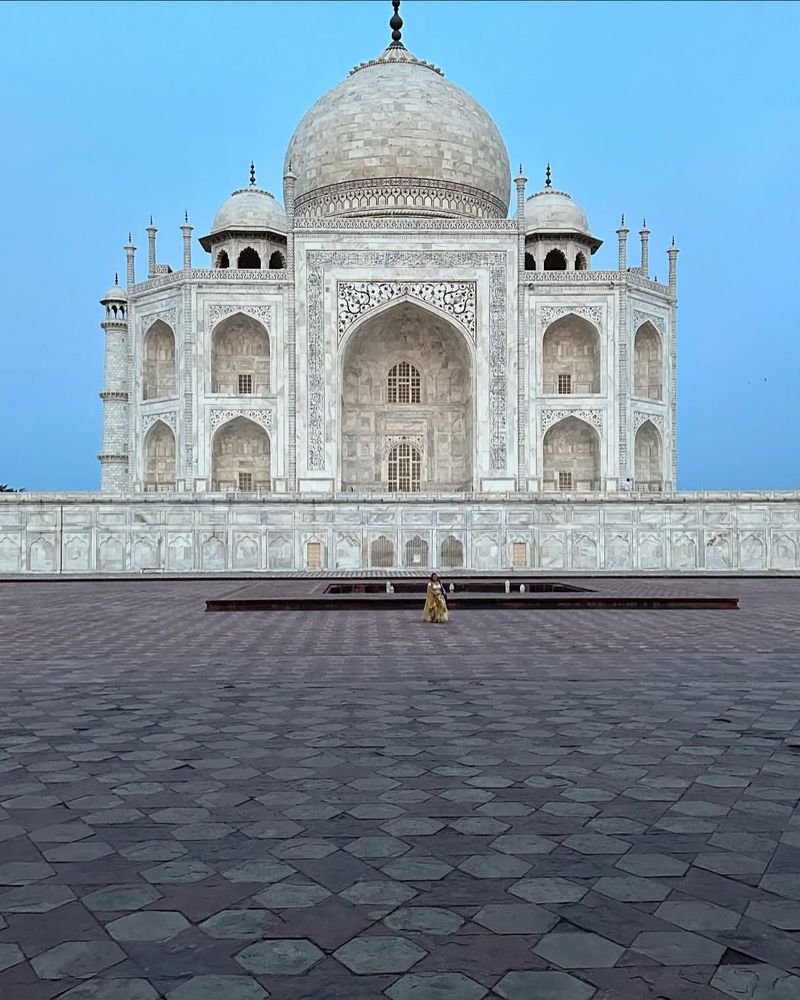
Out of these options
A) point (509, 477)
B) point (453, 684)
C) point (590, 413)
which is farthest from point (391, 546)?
point (453, 684)

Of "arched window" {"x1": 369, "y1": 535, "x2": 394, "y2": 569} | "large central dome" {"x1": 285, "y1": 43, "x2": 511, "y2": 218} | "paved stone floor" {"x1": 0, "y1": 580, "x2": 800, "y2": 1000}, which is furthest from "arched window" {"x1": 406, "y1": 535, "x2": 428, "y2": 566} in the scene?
"paved stone floor" {"x1": 0, "y1": 580, "x2": 800, "y2": 1000}

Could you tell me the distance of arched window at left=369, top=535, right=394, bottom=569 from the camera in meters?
20.5

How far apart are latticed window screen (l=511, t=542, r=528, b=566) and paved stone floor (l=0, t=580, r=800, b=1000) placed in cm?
1445

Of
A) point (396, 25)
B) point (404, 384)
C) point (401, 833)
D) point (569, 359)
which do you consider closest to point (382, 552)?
point (404, 384)

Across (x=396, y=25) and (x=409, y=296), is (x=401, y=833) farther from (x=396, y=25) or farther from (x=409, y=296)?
(x=396, y=25)

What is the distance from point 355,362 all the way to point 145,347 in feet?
19.6

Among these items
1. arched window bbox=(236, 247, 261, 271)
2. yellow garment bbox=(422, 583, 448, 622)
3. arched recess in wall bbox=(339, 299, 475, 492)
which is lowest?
yellow garment bbox=(422, 583, 448, 622)

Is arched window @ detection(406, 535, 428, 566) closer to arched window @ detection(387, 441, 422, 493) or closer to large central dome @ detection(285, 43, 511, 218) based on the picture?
arched window @ detection(387, 441, 422, 493)

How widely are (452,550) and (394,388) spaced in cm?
877

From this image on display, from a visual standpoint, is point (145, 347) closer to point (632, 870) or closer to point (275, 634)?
point (275, 634)

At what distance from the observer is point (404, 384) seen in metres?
28.1

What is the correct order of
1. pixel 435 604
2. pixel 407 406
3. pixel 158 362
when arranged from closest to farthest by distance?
pixel 435 604 < pixel 158 362 < pixel 407 406

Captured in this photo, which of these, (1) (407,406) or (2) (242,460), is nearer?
(2) (242,460)

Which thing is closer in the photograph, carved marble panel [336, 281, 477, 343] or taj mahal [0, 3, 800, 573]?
taj mahal [0, 3, 800, 573]
